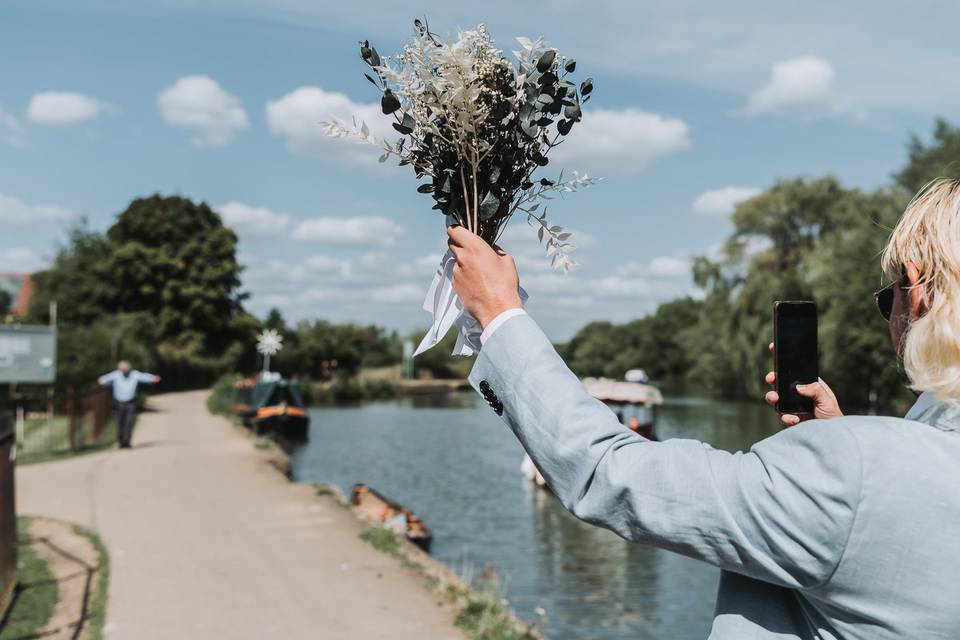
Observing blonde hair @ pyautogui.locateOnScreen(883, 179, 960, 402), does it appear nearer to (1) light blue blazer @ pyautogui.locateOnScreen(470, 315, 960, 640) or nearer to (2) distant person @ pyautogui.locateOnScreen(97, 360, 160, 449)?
(1) light blue blazer @ pyautogui.locateOnScreen(470, 315, 960, 640)

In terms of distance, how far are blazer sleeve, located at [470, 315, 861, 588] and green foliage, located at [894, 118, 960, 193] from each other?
1415 inches

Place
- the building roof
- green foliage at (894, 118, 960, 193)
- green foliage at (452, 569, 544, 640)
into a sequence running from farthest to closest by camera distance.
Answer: the building roof
green foliage at (894, 118, 960, 193)
green foliage at (452, 569, 544, 640)

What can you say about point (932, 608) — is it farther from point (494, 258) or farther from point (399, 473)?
point (399, 473)

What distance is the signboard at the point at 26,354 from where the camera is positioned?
49.7 feet

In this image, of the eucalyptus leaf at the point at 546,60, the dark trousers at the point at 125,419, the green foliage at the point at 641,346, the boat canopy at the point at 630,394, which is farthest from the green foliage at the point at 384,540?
the green foliage at the point at 641,346

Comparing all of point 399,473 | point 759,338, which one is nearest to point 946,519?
point 399,473

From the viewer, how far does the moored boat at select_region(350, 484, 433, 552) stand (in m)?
12.7

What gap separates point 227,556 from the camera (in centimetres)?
898

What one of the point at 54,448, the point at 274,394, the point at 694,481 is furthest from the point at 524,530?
the point at 274,394

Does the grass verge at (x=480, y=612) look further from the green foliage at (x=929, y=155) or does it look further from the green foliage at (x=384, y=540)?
the green foliage at (x=929, y=155)

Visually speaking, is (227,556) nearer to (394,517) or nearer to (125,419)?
(394,517)

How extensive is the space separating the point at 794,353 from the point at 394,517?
1196cm

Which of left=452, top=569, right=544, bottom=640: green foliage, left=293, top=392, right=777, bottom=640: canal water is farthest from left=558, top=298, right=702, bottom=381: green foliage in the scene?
left=452, top=569, right=544, bottom=640: green foliage

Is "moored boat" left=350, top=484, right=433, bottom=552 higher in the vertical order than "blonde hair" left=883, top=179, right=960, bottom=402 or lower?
lower
